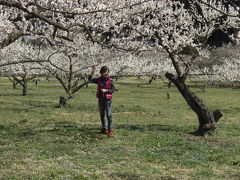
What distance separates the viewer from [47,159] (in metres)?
Result: 10.2

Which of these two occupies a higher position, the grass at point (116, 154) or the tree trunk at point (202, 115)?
the tree trunk at point (202, 115)

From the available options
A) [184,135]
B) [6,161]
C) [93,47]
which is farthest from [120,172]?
[93,47]

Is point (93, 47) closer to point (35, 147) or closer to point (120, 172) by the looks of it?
point (35, 147)

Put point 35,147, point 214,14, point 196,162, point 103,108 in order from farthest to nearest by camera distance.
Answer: point 214,14
point 103,108
point 35,147
point 196,162

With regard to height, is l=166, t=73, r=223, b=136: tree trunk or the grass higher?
l=166, t=73, r=223, b=136: tree trunk

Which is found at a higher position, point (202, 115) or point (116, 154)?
point (202, 115)

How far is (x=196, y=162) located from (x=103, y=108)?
15.7 ft

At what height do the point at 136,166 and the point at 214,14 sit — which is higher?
the point at 214,14

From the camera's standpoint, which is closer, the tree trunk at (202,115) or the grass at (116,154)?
the grass at (116,154)

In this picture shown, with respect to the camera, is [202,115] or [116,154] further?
[202,115]

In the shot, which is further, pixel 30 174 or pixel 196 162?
pixel 196 162

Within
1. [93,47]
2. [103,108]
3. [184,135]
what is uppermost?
[93,47]

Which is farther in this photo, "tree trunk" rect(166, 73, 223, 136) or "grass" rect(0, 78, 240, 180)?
"tree trunk" rect(166, 73, 223, 136)

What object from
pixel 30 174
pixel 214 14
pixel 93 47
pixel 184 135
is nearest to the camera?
pixel 30 174
